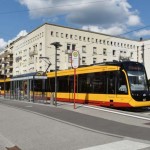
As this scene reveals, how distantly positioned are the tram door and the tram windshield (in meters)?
0.91

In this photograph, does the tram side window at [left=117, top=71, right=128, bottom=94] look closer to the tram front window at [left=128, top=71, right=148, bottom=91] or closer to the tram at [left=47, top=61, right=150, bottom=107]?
the tram at [left=47, top=61, right=150, bottom=107]

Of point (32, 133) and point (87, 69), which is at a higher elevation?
point (87, 69)

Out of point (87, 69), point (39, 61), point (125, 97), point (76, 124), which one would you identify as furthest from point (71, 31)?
point (76, 124)

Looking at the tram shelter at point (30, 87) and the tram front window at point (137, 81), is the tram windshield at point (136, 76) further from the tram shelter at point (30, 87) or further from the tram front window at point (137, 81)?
the tram shelter at point (30, 87)

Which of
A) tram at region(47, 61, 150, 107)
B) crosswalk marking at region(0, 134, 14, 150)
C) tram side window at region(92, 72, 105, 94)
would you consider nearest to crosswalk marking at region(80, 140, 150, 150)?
crosswalk marking at region(0, 134, 14, 150)

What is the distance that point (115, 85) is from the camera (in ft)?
67.4

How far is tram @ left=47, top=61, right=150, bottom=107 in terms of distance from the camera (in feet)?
65.1

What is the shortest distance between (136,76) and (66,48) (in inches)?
2173

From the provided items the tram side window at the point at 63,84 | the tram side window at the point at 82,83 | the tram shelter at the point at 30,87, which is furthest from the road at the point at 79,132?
the tram side window at the point at 63,84

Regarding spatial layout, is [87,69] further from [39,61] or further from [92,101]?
[39,61]

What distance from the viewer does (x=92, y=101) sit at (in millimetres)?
23312

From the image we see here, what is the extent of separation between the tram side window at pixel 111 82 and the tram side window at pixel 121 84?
0.43 meters

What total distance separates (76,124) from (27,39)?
70.9 metres

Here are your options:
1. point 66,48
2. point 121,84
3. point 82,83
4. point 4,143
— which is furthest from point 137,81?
point 66,48
